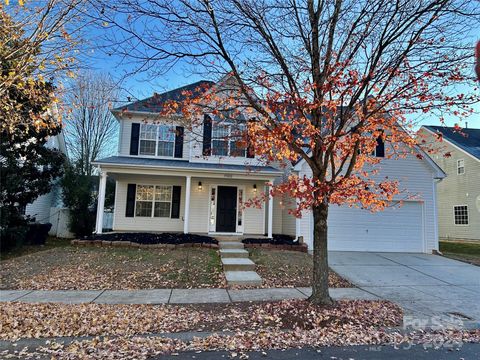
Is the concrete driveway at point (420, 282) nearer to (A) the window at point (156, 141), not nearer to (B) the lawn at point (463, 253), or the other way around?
(B) the lawn at point (463, 253)

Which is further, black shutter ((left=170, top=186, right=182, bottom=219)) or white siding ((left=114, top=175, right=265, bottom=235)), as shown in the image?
black shutter ((left=170, top=186, right=182, bottom=219))

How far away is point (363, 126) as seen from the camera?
19.2 ft

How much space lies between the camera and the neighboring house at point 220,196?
42.0 ft

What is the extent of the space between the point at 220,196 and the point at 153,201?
2.91 m

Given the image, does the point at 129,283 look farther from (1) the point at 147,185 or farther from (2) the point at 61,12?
(1) the point at 147,185

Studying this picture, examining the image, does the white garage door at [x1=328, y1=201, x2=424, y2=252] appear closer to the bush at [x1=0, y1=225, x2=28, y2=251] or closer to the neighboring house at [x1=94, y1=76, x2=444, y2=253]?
the neighboring house at [x1=94, y1=76, x2=444, y2=253]

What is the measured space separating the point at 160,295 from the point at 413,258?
951cm

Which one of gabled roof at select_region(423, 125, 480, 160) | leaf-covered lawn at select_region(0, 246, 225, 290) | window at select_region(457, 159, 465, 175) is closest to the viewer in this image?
leaf-covered lawn at select_region(0, 246, 225, 290)

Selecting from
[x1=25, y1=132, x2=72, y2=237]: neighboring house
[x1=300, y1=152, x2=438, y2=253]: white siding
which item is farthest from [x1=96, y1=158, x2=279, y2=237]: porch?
[x1=300, y1=152, x2=438, y2=253]: white siding

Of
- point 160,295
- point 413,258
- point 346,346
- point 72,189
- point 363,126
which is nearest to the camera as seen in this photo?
point 346,346

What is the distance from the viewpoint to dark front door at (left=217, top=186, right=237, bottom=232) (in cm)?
1362

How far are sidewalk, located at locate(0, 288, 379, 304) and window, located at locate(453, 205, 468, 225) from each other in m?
15.2

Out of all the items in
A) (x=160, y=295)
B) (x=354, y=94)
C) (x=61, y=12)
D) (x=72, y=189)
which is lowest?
(x=160, y=295)

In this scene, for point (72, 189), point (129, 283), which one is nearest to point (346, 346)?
point (129, 283)
